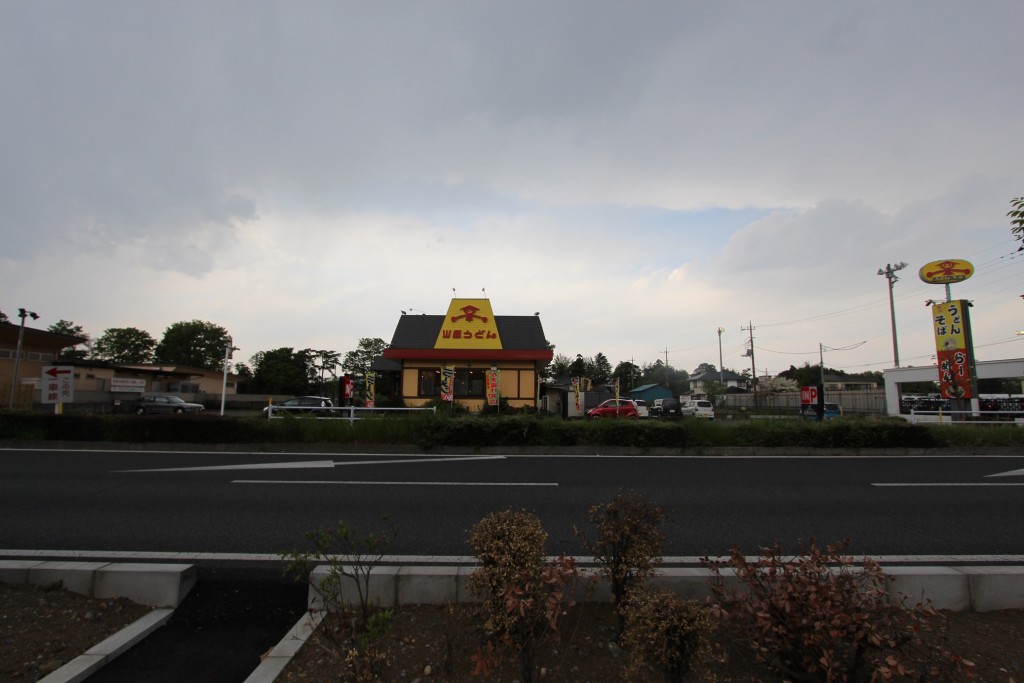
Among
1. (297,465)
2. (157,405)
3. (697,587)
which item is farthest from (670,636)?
(157,405)

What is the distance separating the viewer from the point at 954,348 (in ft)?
66.7

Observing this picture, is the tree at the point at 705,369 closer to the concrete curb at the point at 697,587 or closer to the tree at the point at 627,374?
the tree at the point at 627,374

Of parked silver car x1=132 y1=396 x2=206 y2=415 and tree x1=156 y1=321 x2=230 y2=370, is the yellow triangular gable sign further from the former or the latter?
tree x1=156 y1=321 x2=230 y2=370

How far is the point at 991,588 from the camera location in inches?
137

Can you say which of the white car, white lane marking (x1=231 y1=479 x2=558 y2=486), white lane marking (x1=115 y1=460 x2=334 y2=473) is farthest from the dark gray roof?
white lane marking (x1=231 y1=479 x2=558 y2=486)

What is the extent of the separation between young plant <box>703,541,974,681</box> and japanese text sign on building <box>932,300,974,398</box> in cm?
2310

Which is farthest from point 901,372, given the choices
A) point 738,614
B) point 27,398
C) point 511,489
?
point 27,398

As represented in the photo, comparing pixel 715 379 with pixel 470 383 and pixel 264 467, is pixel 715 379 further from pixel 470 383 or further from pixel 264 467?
pixel 264 467

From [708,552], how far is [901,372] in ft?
124

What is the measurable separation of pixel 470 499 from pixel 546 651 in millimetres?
4225

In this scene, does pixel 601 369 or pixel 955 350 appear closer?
pixel 955 350

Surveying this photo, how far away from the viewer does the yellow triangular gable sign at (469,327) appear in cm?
2670

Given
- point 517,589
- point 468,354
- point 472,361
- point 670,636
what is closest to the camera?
point 670,636

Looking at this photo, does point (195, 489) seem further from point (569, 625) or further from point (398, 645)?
point (569, 625)
